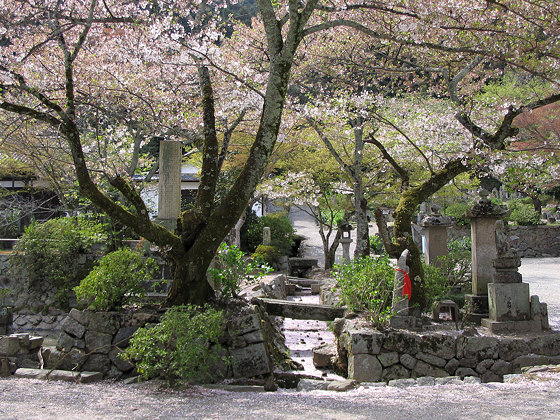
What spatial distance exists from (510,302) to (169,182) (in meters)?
7.01

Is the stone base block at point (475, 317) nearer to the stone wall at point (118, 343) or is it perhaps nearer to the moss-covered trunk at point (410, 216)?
the moss-covered trunk at point (410, 216)

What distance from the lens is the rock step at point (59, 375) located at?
5.60 meters

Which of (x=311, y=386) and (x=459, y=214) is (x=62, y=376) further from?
(x=459, y=214)

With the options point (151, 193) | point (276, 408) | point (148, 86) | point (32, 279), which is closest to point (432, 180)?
point (276, 408)

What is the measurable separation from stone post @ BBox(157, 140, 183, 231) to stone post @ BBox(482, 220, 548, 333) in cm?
639

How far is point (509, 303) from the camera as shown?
7836 millimetres

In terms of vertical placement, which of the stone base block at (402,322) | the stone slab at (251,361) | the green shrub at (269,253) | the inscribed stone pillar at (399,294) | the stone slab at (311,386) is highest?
the green shrub at (269,253)

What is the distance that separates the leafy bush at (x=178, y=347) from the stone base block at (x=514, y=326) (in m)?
4.73

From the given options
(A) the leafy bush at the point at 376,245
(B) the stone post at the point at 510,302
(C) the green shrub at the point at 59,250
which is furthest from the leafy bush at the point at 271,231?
(B) the stone post at the point at 510,302

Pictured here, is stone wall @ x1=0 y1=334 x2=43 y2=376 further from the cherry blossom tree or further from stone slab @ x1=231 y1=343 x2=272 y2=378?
stone slab @ x1=231 y1=343 x2=272 y2=378

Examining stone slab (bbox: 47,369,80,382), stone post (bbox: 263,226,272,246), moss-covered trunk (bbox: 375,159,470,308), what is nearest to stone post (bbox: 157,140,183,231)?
moss-covered trunk (bbox: 375,159,470,308)

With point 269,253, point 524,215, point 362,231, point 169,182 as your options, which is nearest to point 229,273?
point 169,182

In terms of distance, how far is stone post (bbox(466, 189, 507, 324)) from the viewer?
9.38m

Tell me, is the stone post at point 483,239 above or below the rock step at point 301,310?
above
